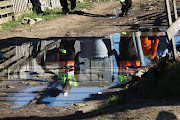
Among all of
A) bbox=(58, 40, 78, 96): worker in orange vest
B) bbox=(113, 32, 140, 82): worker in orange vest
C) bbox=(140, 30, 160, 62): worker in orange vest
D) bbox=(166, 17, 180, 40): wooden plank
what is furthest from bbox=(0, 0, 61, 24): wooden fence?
bbox=(166, 17, 180, 40): wooden plank

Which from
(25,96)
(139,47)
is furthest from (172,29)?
(139,47)

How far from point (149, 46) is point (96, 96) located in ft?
14.9

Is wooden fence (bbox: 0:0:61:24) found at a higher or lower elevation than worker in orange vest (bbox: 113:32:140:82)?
higher

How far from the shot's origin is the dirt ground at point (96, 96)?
531 centimetres

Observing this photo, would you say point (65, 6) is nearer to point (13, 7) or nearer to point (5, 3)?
point (13, 7)

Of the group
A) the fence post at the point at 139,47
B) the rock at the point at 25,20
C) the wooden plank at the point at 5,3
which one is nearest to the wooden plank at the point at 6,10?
the wooden plank at the point at 5,3

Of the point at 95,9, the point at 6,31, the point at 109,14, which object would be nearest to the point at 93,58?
the point at 6,31

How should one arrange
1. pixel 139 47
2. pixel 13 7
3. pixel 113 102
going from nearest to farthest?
pixel 113 102
pixel 139 47
pixel 13 7

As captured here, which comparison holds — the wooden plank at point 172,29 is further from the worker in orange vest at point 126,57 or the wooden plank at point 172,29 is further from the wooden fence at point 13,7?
the wooden fence at point 13,7

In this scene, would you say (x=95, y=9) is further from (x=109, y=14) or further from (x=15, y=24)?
(x=15, y=24)

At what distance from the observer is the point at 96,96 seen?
7.25 m

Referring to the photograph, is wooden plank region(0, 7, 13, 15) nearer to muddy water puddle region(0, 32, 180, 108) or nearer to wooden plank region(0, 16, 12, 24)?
wooden plank region(0, 16, 12, 24)

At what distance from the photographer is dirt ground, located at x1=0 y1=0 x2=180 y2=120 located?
5.31m

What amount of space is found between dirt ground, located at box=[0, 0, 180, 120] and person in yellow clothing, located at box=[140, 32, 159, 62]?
179 cm
